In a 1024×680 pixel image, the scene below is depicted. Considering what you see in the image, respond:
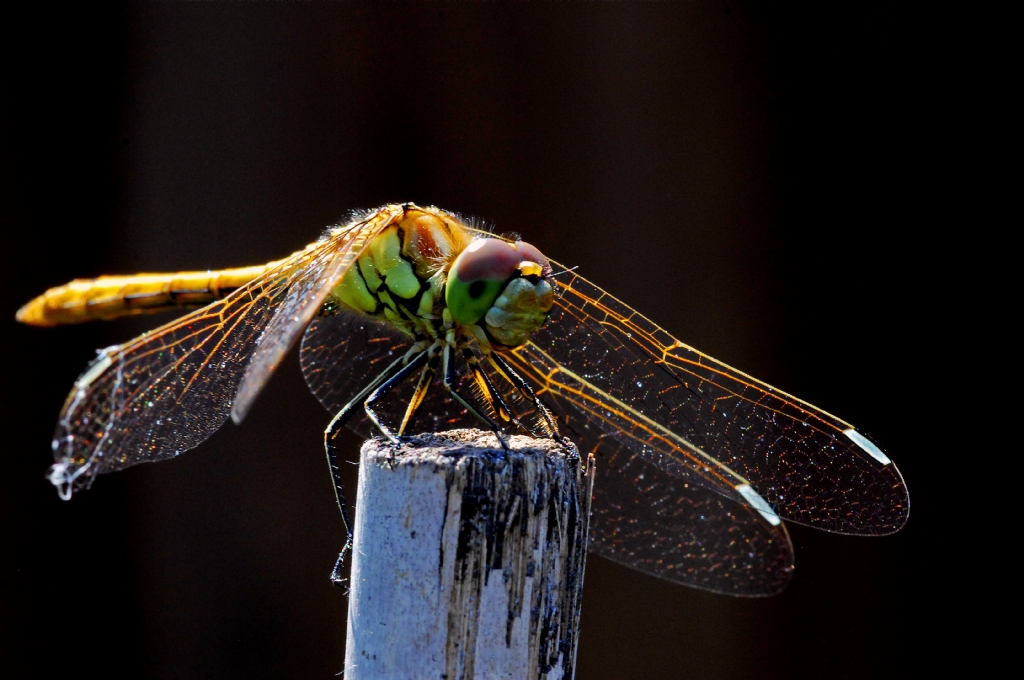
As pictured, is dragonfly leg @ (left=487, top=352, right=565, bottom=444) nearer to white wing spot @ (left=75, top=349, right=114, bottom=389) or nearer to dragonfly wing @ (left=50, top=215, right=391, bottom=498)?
dragonfly wing @ (left=50, top=215, right=391, bottom=498)

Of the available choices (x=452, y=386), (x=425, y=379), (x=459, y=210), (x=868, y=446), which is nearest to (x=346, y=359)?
(x=425, y=379)

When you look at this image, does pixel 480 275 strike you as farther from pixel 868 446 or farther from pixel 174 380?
pixel 868 446

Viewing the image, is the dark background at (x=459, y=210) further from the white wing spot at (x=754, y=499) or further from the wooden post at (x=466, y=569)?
the wooden post at (x=466, y=569)

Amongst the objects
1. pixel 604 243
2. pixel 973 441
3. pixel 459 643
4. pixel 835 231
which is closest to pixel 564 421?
pixel 459 643

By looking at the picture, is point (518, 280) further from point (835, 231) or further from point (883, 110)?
point (883, 110)

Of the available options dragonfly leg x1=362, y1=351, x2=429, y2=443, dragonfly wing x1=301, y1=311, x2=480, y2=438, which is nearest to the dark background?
dragonfly wing x1=301, y1=311, x2=480, y2=438
